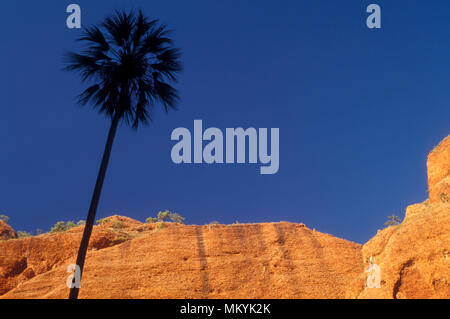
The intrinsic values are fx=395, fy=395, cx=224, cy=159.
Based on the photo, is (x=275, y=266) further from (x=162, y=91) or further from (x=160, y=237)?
(x=162, y=91)

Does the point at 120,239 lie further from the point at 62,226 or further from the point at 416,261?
the point at 416,261

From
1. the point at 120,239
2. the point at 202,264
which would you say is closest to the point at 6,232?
the point at 120,239

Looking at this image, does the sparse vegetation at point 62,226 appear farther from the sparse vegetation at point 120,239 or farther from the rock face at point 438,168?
the rock face at point 438,168

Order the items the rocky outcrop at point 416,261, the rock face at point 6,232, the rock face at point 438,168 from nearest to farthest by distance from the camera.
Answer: the rocky outcrop at point 416,261 → the rock face at point 438,168 → the rock face at point 6,232

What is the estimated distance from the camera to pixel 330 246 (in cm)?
2461

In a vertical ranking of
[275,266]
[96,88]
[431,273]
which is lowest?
[431,273]

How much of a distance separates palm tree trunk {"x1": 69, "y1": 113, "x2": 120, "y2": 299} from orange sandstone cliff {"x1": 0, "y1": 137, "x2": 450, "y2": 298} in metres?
10.7

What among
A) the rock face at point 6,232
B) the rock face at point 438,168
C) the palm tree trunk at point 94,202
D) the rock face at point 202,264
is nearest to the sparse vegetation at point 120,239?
the rock face at point 202,264

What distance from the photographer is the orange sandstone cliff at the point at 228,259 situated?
680 inches

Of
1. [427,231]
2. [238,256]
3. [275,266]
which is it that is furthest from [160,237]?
[427,231]

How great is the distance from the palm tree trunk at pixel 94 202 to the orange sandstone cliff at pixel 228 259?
35.0 feet

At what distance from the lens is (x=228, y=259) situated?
23.5 m
